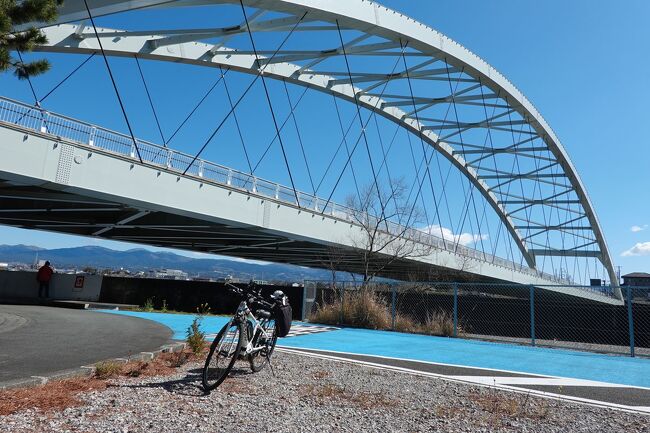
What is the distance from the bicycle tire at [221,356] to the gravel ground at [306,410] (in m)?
0.16

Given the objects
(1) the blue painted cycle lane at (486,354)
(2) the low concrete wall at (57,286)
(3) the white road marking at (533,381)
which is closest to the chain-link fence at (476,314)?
(1) the blue painted cycle lane at (486,354)

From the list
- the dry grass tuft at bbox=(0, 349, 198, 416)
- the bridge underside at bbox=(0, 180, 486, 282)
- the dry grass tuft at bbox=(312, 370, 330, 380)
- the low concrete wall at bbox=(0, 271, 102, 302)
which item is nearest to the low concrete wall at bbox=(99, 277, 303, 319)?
the low concrete wall at bbox=(0, 271, 102, 302)

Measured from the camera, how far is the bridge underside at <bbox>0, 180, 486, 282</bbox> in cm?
1920

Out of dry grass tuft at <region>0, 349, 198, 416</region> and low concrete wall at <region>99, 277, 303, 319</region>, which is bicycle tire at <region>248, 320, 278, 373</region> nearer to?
dry grass tuft at <region>0, 349, 198, 416</region>

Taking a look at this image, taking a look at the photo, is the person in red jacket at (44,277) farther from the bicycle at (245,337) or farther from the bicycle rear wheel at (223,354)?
the bicycle rear wheel at (223,354)

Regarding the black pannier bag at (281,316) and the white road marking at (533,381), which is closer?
the black pannier bag at (281,316)

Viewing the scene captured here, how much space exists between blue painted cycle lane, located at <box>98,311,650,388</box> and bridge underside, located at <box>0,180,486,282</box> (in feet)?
27.4

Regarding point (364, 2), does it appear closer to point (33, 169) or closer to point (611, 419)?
point (33, 169)

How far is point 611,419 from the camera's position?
5340mm

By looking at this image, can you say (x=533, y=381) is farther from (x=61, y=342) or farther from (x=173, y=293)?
(x=173, y=293)

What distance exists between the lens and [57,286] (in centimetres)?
2598

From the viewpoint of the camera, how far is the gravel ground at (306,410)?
4318 millimetres

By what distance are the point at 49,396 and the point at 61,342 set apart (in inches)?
222

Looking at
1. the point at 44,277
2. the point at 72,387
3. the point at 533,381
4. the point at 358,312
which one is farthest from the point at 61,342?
the point at 44,277
